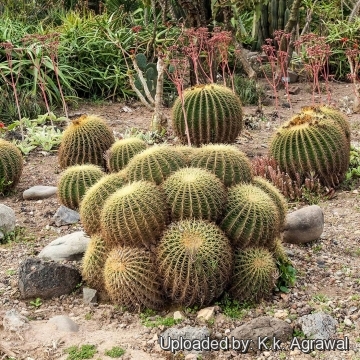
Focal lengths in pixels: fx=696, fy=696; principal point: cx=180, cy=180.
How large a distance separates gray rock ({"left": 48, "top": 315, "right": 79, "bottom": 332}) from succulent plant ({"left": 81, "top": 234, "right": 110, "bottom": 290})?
0.99 ft

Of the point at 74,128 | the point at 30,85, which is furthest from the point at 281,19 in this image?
the point at 74,128

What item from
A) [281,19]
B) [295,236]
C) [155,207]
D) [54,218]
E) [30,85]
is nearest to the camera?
[155,207]

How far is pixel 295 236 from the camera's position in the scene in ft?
14.9

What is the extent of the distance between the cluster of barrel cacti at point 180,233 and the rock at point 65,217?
1.34 m

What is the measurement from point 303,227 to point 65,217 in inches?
71.1

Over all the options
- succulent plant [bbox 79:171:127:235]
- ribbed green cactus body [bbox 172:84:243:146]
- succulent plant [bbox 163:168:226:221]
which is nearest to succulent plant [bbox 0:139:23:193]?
ribbed green cactus body [bbox 172:84:243:146]

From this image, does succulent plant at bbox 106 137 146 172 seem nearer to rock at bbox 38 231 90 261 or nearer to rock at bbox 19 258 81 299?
rock at bbox 38 231 90 261

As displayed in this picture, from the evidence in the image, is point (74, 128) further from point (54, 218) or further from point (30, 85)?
point (30, 85)

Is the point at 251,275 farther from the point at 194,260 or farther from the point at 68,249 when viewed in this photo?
the point at 68,249

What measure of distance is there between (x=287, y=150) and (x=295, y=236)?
1.20 meters

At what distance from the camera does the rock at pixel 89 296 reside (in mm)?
3859

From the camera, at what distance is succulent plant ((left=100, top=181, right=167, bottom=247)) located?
3574mm

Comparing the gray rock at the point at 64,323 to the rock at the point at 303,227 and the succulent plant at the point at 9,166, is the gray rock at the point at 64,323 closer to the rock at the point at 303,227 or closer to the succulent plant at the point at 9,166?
the rock at the point at 303,227

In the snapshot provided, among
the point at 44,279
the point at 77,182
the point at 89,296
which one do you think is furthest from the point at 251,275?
the point at 77,182
